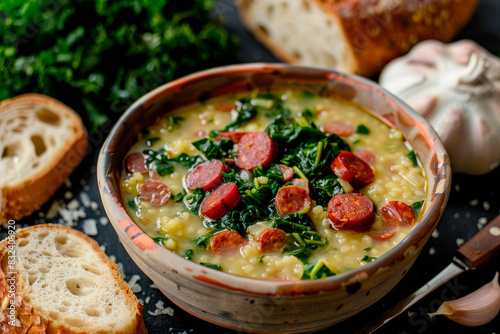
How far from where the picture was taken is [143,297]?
2.95 meters

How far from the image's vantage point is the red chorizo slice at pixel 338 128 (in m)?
3.10

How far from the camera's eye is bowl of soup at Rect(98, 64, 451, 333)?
2.27m

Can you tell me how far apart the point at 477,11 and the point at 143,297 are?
13.8 feet

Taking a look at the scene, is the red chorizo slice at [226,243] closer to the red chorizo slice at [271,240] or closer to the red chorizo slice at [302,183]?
the red chorizo slice at [271,240]

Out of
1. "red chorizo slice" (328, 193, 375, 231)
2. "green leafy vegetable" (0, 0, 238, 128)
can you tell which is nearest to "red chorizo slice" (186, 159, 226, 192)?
"red chorizo slice" (328, 193, 375, 231)

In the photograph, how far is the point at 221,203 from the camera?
256cm

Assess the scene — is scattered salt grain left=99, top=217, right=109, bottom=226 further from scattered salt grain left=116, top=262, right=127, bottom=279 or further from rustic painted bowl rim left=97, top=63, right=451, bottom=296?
Answer: rustic painted bowl rim left=97, top=63, right=451, bottom=296

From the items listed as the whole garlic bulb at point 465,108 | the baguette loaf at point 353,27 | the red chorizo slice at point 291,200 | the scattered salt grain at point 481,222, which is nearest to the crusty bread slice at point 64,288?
the red chorizo slice at point 291,200

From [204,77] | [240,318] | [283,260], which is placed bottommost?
[240,318]

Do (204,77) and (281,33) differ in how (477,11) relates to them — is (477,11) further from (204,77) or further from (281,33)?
(204,77)

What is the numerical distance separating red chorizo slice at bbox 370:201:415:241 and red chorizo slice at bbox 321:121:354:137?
2.00 ft

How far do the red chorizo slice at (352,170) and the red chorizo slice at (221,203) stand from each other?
0.55 meters

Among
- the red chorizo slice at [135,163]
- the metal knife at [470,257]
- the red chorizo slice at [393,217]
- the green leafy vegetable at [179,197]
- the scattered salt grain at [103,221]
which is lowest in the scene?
the scattered salt grain at [103,221]

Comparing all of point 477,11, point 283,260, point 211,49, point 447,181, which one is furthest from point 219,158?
point 477,11
